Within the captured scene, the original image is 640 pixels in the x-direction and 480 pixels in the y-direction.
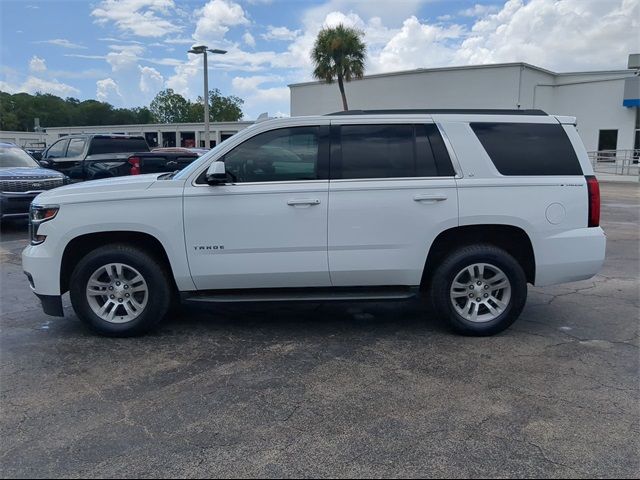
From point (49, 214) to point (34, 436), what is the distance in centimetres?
216

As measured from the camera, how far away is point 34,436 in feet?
10.6

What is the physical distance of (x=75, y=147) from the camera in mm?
14164

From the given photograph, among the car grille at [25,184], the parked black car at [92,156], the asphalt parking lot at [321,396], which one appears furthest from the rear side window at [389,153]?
the parked black car at [92,156]

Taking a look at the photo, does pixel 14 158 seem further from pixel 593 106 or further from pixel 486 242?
pixel 593 106

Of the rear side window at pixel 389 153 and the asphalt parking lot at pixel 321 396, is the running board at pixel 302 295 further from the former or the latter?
the rear side window at pixel 389 153

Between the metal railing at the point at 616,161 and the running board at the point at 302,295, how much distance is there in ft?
91.4

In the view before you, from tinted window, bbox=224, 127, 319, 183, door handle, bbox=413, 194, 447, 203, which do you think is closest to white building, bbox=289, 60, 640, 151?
door handle, bbox=413, 194, 447, 203

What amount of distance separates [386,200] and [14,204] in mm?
8979

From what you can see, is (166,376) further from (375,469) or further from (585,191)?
(585,191)

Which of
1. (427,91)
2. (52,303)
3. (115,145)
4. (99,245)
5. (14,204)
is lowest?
(52,303)

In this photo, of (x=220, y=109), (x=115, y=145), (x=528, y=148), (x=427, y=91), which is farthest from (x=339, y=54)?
(x=220, y=109)

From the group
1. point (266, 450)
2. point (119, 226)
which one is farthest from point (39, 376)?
point (266, 450)

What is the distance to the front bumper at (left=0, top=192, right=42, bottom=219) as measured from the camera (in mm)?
10555

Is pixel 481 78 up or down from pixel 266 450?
up
